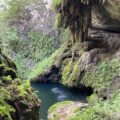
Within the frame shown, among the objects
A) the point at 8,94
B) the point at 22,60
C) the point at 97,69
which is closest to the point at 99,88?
the point at 97,69

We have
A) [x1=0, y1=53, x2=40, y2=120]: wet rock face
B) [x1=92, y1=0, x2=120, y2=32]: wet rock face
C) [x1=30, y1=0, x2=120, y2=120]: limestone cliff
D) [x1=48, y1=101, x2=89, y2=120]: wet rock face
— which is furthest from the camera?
[x1=92, y1=0, x2=120, y2=32]: wet rock face

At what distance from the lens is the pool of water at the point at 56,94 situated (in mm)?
19591

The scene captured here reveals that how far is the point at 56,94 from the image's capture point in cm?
2209

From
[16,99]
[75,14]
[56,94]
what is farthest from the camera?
[56,94]

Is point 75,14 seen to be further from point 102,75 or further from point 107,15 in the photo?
point 102,75

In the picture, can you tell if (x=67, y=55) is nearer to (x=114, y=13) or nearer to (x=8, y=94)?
(x=114, y=13)

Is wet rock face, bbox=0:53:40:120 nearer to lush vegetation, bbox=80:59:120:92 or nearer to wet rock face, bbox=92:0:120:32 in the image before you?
lush vegetation, bbox=80:59:120:92

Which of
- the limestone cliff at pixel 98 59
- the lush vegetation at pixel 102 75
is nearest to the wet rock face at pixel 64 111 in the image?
the limestone cliff at pixel 98 59

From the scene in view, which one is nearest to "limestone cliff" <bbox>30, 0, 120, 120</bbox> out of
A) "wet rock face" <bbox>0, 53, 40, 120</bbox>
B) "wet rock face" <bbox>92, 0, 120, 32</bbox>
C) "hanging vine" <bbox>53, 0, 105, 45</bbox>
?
"wet rock face" <bbox>92, 0, 120, 32</bbox>

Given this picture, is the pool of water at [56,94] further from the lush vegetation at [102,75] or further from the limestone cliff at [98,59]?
the lush vegetation at [102,75]

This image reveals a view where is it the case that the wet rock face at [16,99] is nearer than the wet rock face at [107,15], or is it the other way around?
the wet rock face at [16,99]

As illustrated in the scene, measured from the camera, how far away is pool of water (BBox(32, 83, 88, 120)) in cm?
1959

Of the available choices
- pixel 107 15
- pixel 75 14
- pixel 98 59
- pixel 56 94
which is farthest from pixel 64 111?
pixel 75 14

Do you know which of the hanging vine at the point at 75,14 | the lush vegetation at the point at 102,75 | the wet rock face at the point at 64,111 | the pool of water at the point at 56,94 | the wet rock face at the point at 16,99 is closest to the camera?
the wet rock face at the point at 16,99
